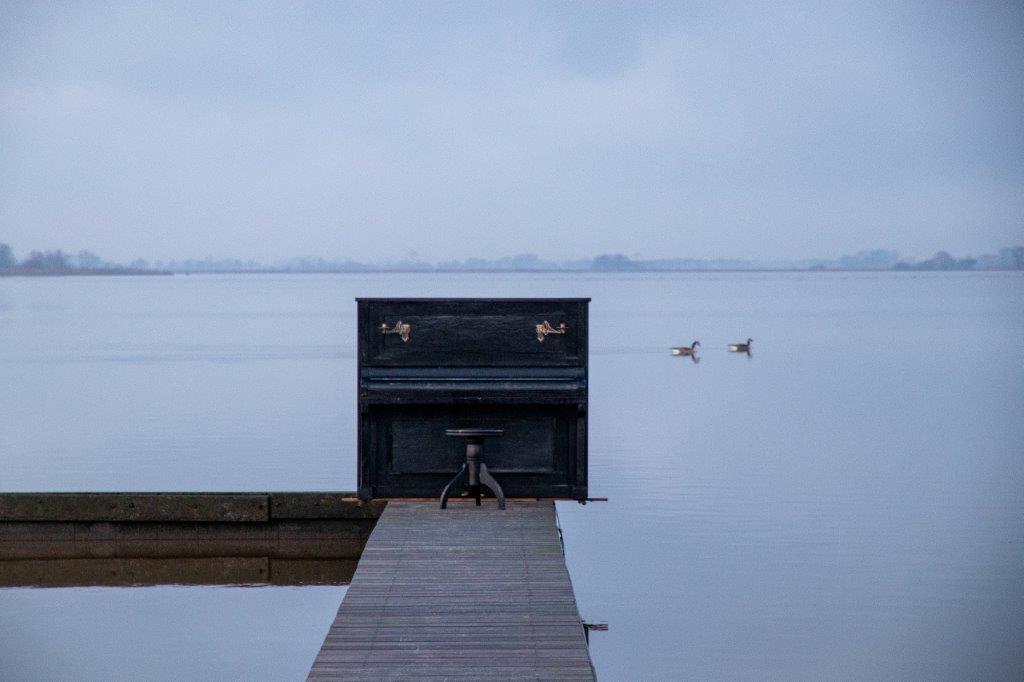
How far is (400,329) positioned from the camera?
11.1 metres

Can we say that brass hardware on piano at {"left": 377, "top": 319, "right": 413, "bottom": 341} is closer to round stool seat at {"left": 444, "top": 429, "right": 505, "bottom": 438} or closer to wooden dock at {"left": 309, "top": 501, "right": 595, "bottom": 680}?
round stool seat at {"left": 444, "top": 429, "right": 505, "bottom": 438}

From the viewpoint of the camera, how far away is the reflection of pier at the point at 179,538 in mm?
12000

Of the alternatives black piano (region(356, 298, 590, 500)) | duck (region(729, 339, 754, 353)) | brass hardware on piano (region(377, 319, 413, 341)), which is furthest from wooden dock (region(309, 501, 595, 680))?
duck (region(729, 339, 754, 353))

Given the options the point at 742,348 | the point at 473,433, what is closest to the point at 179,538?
the point at 473,433

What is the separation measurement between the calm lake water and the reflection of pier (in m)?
0.22

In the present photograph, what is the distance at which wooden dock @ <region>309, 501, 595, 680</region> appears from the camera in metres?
7.24

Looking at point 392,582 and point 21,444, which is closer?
point 392,582

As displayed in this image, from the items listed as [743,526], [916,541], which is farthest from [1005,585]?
[743,526]

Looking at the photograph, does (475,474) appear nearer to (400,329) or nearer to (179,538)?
(400,329)

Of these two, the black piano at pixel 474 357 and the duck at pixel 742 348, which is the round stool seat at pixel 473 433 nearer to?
the black piano at pixel 474 357

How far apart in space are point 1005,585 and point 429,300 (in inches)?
250

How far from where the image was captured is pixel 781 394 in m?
35.1

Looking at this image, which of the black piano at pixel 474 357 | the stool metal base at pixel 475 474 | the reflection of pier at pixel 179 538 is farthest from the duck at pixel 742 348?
the stool metal base at pixel 475 474

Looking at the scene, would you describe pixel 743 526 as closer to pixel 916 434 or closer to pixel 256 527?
pixel 256 527
